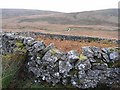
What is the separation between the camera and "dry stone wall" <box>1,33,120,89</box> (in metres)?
15.6

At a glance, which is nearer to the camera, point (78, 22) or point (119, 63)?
point (119, 63)

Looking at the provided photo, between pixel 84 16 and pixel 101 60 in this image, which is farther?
pixel 84 16

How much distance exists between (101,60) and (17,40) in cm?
537

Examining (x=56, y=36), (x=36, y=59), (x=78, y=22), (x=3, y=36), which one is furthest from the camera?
(x=78, y=22)

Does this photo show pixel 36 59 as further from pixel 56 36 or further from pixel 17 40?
pixel 56 36

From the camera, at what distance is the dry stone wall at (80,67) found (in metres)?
15.6

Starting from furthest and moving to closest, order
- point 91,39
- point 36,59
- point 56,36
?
point 56,36 < point 91,39 < point 36,59

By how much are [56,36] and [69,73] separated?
1151 centimetres

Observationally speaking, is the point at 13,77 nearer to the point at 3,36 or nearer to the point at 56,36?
the point at 3,36

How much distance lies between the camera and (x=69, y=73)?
15742 mm

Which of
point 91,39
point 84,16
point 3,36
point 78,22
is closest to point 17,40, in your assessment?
point 3,36

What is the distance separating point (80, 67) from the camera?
15586 mm

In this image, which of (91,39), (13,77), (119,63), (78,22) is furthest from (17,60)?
(78,22)

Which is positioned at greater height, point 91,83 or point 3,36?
point 3,36
